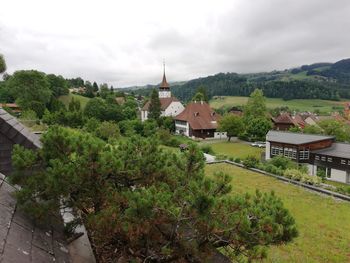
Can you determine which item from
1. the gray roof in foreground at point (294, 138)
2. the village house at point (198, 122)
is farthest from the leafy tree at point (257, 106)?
the gray roof in foreground at point (294, 138)

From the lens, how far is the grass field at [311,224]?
925cm

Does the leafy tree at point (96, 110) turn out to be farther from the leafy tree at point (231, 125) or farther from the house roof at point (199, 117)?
the leafy tree at point (231, 125)

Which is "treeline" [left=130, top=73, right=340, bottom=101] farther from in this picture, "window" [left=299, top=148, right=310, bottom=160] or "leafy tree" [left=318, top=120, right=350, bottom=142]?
"window" [left=299, top=148, right=310, bottom=160]

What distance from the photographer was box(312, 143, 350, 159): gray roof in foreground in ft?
91.7

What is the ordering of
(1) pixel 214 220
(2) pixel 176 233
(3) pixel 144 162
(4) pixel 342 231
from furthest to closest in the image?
(4) pixel 342 231 < (3) pixel 144 162 < (2) pixel 176 233 < (1) pixel 214 220

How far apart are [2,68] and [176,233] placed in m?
8.93

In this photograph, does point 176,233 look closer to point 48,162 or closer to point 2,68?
point 48,162

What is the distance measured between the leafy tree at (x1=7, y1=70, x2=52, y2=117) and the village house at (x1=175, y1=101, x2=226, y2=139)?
2498 cm

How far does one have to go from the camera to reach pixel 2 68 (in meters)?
9.48

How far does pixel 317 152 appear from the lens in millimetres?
29969

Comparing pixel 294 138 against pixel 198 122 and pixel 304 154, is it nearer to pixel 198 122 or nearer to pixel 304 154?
pixel 304 154

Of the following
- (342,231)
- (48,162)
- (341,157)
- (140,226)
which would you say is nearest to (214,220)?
(140,226)

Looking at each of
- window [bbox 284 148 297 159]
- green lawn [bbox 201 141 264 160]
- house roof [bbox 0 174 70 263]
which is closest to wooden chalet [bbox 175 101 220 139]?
green lawn [bbox 201 141 264 160]

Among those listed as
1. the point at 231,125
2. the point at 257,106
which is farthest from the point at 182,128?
the point at 257,106
